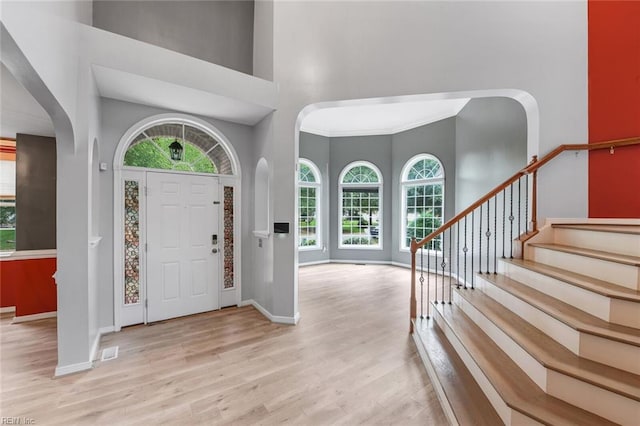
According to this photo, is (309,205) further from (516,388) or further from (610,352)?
(610,352)

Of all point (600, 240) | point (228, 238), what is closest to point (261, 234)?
point (228, 238)

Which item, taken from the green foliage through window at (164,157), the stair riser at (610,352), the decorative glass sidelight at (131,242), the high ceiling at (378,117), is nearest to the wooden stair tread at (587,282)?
the stair riser at (610,352)

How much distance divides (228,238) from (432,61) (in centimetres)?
364

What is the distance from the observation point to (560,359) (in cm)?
165

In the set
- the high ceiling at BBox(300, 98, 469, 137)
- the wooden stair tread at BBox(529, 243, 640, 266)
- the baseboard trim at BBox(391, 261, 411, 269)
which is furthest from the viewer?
the baseboard trim at BBox(391, 261, 411, 269)

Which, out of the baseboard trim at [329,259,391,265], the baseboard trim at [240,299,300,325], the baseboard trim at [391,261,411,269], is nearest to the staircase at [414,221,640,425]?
the baseboard trim at [240,299,300,325]

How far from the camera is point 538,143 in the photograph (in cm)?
310

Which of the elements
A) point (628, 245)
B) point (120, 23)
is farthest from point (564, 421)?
point (120, 23)

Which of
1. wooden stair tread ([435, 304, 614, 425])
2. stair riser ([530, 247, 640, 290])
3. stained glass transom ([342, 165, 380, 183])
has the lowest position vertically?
wooden stair tread ([435, 304, 614, 425])

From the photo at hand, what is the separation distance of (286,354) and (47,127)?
433cm

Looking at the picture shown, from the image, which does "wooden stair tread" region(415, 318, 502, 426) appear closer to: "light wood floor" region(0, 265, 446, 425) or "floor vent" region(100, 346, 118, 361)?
"light wood floor" region(0, 265, 446, 425)

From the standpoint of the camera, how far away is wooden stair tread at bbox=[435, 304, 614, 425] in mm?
1469

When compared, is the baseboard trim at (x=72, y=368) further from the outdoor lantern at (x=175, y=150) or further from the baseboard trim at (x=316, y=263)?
the baseboard trim at (x=316, y=263)

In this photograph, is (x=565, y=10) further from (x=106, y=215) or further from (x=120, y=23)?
(x=106, y=215)
